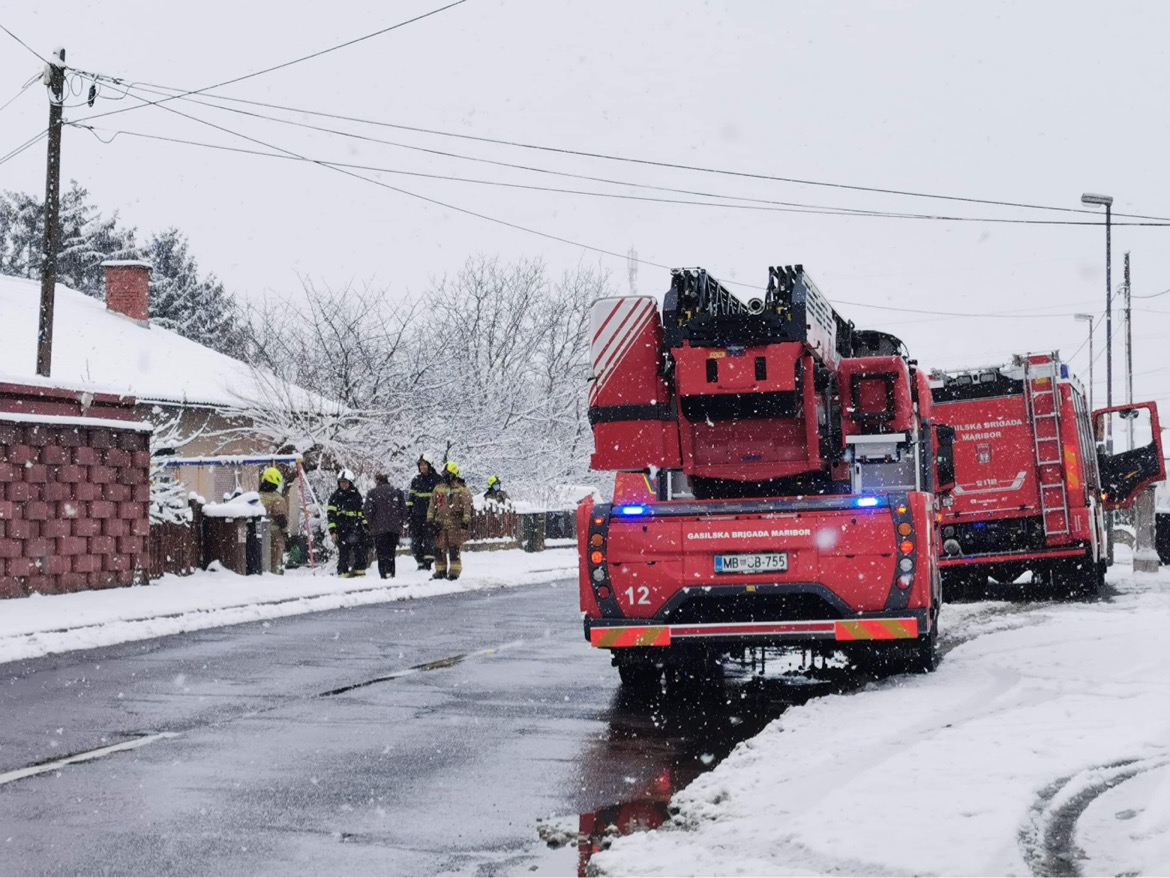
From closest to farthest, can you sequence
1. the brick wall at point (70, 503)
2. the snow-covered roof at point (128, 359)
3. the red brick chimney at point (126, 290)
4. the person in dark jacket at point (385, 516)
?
1. the brick wall at point (70, 503)
2. the person in dark jacket at point (385, 516)
3. the snow-covered roof at point (128, 359)
4. the red brick chimney at point (126, 290)

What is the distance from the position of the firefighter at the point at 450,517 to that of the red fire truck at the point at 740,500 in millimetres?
13373

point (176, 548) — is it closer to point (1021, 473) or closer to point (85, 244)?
point (1021, 473)

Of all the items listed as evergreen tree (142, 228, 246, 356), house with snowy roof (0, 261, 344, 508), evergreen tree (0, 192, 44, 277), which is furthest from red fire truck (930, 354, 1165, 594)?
evergreen tree (0, 192, 44, 277)

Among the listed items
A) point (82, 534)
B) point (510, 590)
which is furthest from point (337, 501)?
point (82, 534)

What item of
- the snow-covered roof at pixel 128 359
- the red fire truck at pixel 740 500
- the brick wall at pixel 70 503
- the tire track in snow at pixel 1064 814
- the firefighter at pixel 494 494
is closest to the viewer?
the tire track in snow at pixel 1064 814

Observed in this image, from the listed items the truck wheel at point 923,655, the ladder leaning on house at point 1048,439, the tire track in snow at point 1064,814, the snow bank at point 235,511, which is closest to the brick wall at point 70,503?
the snow bank at point 235,511

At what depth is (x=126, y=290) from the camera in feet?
141

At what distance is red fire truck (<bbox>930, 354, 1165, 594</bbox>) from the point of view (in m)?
20.0

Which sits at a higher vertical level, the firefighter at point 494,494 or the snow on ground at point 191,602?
the firefighter at point 494,494

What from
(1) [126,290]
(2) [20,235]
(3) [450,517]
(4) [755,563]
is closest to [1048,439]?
(3) [450,517]

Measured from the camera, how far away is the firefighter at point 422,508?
2550 centimetres

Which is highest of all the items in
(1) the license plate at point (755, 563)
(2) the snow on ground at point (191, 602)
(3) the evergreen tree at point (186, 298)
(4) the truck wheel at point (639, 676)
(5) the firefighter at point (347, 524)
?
(3) the evergreen tree at point (186, 298)

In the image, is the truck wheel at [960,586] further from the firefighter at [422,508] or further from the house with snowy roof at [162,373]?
the house with snowy roof at [162,373]

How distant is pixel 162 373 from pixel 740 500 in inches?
1141
